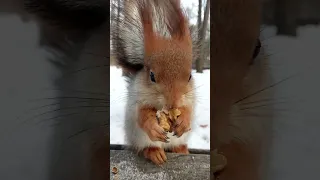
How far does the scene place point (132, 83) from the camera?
1181 millimetres

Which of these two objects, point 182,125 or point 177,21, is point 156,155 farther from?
point 177,21

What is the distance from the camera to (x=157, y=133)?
3.78 feet

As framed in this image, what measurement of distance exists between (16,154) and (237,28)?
2.70 feet

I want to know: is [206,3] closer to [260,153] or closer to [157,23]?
[157,23]

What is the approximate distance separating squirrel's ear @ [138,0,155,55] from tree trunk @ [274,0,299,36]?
397 mm

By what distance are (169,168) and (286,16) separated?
23.7 inches

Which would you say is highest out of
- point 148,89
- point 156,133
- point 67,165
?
point 148,89

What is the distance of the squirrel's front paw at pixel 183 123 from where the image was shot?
1.14 metres

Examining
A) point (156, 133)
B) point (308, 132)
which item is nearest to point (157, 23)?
point (156, 133)

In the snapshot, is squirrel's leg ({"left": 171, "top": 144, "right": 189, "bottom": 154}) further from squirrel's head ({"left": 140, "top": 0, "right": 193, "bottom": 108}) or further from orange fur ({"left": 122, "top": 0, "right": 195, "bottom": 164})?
squirrel's head ({"left": 140, "top": 0, "right": 193, "bottom": 108})

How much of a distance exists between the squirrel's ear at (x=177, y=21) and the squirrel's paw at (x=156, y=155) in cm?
36

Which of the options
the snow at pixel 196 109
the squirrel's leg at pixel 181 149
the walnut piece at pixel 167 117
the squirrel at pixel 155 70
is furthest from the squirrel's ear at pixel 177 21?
the squirrel's leg at pixel 181 149

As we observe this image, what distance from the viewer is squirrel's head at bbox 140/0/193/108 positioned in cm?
115

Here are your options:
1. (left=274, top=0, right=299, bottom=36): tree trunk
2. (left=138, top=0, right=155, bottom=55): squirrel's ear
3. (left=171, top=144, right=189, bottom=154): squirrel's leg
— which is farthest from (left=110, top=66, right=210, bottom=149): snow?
(left=274, top=0, right=299, bottom=36): tree trunk
